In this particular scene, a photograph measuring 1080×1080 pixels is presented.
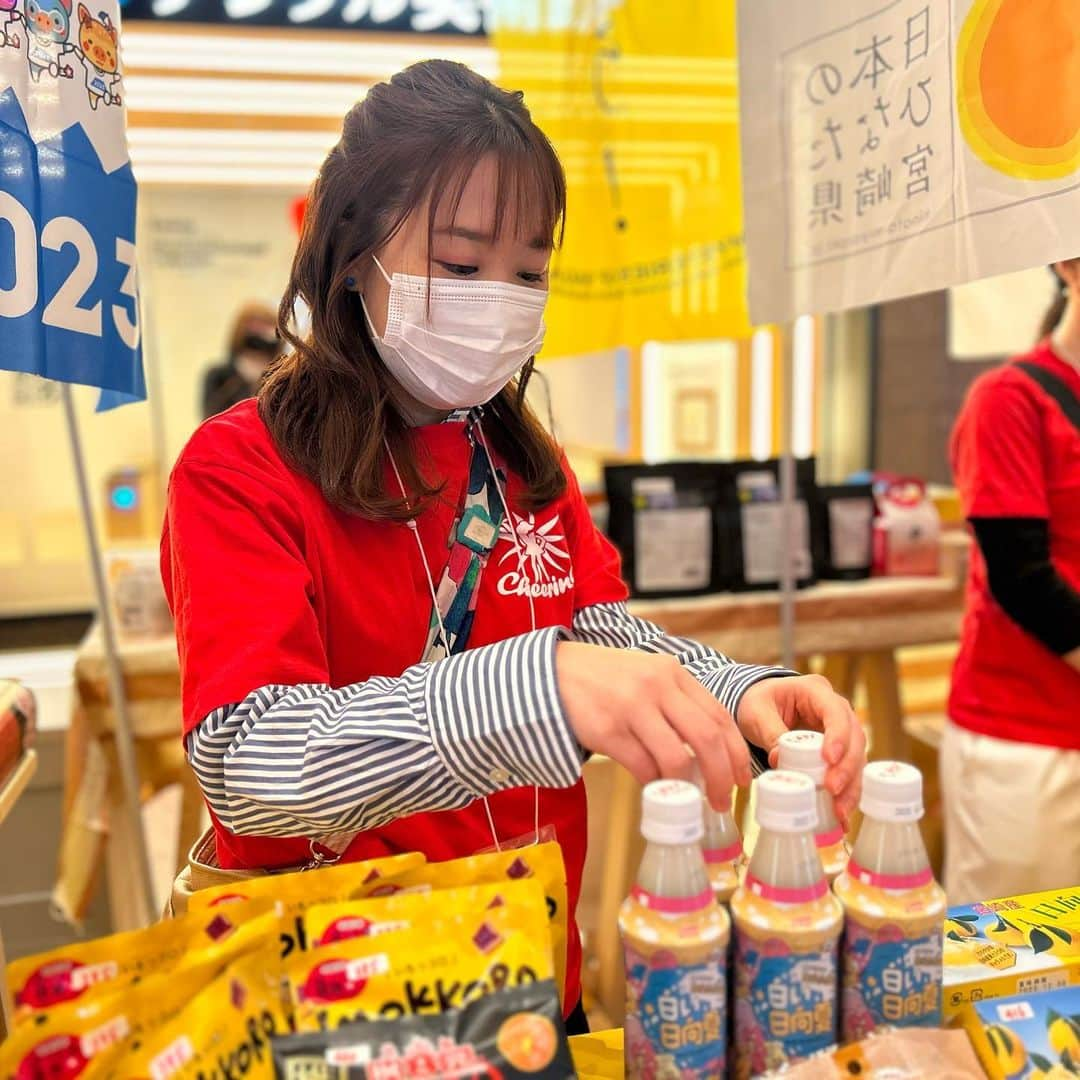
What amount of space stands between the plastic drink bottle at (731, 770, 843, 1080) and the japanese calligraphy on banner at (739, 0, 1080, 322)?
746 mm

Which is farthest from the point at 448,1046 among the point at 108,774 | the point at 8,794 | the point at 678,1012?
the point at 108,774

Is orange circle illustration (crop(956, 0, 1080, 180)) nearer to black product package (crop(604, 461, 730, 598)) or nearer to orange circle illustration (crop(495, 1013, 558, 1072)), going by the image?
orange circle illustration (crop(495, 1013, 558, 1072))

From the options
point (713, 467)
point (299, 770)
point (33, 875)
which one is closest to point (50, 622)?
point (33, 875)

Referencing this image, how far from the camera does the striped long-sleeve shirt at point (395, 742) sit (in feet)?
2.50

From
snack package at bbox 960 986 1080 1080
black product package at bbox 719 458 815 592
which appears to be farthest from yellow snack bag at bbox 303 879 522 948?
black product package at bbox 719 458 815 592

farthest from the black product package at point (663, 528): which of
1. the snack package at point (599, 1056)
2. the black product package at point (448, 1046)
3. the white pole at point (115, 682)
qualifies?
the black product package at point (448, 1046)

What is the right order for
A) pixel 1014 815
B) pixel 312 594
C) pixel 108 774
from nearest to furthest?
pixel 312 594, pixel 1014 815, pixel 108 774

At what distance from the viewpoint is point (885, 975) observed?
73cm

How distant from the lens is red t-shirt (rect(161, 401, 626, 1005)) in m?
0.89

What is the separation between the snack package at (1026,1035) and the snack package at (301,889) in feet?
1.40

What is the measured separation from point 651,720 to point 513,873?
0.52 feet

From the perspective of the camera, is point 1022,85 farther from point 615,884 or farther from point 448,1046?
point 615,884

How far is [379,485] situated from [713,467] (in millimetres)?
2043

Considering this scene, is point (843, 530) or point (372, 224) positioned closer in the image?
point (372, 224)
